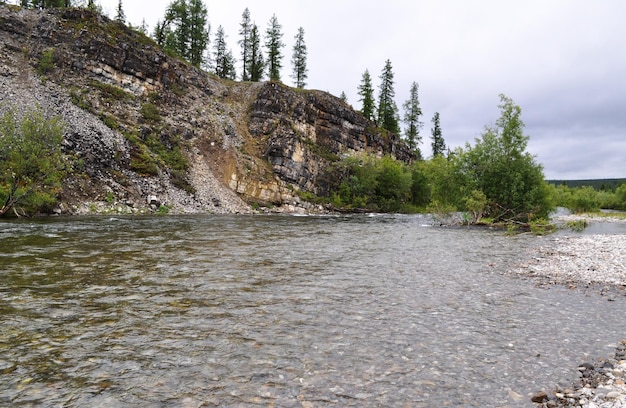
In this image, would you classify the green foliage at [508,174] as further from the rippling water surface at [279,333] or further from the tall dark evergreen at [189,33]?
the tall dark evergreen at [189,33]

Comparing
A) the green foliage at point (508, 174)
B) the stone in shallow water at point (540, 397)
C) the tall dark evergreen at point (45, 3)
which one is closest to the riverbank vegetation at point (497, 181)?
Answer: the green foliage at point (508, 174)

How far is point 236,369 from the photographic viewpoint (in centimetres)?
629

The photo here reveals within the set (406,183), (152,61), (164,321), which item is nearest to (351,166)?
(406,183)

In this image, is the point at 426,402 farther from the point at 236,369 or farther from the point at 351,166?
the point at 351,166

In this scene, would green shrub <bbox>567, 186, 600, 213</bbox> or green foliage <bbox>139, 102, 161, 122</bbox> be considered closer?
green foliage <bbox>139, 102, 161, 122</bbox>

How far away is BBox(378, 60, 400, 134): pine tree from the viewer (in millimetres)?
97812

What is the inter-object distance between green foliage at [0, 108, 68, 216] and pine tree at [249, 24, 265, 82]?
2471 inches

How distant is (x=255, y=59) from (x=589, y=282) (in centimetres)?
8860

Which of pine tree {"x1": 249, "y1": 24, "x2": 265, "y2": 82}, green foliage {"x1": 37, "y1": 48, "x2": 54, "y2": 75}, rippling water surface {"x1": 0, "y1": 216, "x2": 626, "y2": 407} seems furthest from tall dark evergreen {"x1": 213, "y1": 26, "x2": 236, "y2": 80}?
rippling water surface {"x1": 0, "y1": 216, "x2": 626, "y2": 407}

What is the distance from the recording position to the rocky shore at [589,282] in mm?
5438

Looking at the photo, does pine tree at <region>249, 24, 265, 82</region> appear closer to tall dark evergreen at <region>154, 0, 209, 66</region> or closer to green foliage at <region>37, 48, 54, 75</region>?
tall dark evergreen at <region>154, 0, 209, 66</region>

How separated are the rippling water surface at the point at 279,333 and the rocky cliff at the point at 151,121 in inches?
1123

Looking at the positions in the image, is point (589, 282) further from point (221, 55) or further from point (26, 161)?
point (221, 55)

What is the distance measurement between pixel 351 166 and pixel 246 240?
172 feet
